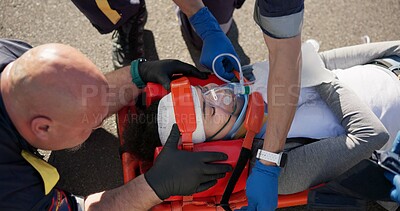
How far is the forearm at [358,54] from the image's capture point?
246 cm

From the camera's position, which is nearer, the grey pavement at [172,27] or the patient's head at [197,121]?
the patient's head at [197,121]

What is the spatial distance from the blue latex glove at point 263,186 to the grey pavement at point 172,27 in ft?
4.07

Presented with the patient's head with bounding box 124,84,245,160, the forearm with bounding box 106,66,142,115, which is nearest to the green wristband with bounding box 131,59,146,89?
the forearm with bounding box 106,66,142,115

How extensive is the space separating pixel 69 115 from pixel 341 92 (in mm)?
1307

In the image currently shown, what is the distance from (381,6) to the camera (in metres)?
3.37

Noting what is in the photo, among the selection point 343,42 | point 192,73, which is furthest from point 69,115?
point 343,42

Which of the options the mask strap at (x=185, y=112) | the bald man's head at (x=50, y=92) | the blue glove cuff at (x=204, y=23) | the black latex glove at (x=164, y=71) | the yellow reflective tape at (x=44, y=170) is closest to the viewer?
the bald man's head at (x=50, y=92)

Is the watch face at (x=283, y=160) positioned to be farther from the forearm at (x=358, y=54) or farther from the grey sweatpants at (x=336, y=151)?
the forearm at (x=358, y=54)

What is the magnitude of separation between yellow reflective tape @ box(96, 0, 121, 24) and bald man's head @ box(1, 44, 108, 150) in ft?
3.23

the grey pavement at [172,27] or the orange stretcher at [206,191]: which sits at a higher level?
the grey pavement at [172,27]

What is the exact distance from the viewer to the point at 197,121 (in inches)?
81.3

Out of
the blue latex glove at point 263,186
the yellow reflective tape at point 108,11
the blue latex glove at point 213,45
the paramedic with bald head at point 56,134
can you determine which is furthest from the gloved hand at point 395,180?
the yellow reflective tape at point 108,11

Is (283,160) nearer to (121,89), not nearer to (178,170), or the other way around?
(178,170)

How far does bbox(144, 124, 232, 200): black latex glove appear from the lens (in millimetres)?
1991
